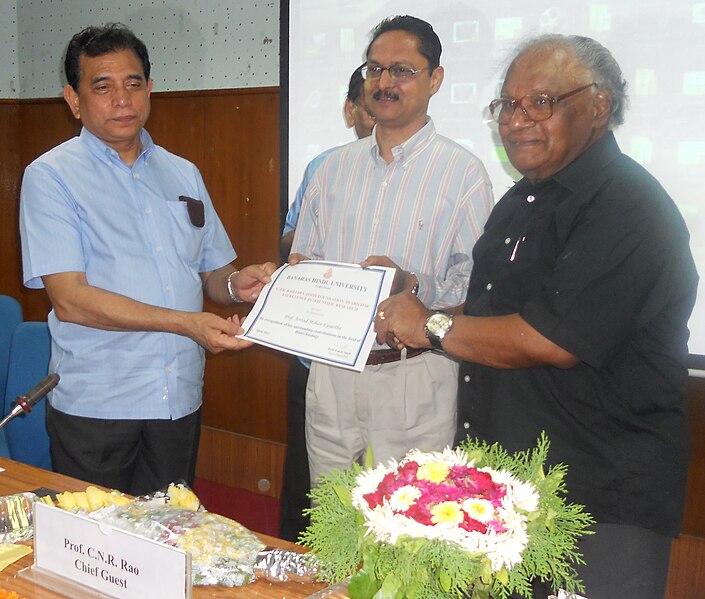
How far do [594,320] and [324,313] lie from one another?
81 centimetres

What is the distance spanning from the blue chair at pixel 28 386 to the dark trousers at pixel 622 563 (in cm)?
180

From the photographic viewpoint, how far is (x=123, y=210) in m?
2.40

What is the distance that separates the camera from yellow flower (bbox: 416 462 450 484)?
3.54 ft

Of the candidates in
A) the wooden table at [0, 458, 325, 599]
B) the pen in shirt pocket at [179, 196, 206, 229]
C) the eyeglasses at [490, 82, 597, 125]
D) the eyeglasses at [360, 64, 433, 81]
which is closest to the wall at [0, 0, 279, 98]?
the eyeglasses at [360, 64, 433, 81]

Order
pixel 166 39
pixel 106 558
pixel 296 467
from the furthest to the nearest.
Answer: pixel 166 39
pixel 296 467
pixel 106 558

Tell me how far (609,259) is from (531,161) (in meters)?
0.35

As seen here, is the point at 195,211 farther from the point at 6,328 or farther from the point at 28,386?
the point at 6,328

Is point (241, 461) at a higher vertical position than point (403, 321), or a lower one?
lower

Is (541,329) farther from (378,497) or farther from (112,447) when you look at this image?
(112,447)

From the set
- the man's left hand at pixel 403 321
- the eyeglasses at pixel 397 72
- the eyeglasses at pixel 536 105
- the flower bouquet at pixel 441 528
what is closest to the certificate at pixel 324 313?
the man's left hand at pixel 403 321

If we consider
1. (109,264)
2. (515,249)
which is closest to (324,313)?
(515,249)

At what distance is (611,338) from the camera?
1.67 metres

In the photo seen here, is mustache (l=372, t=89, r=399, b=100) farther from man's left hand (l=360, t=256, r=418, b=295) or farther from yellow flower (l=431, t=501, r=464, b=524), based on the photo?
yellow flower (l=431, t=501, r=464, b=524)

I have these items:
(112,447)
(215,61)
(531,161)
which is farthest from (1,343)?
(531,161)
